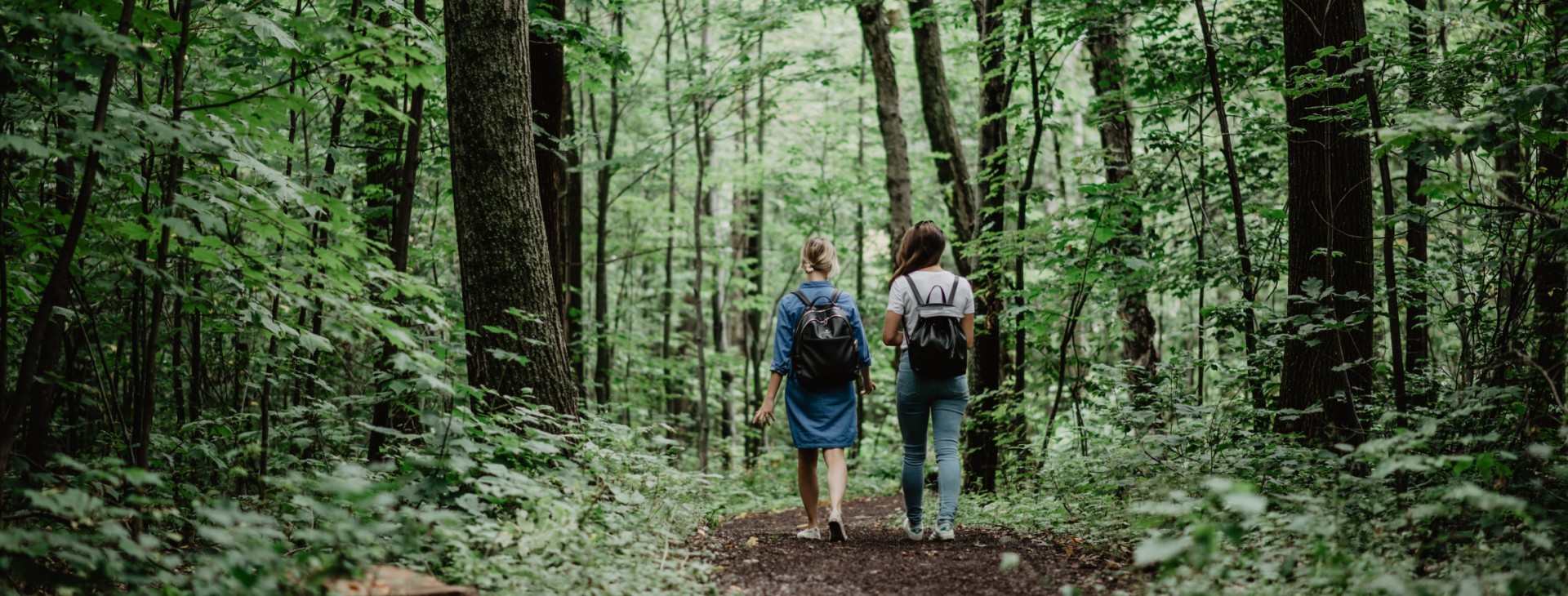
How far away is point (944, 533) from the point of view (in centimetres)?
552

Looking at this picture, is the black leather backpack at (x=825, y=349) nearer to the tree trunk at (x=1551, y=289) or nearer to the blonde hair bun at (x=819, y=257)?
the blonde hair bun at (x=819, y=257)

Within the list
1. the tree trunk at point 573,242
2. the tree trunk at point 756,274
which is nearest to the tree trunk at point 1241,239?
the tree trunk at point 573,242

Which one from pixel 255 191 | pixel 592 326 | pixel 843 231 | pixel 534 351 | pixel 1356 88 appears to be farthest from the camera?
pixel 843 231

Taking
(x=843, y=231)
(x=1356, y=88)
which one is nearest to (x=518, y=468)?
(x=1356, y=88)

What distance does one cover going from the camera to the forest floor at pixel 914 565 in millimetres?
4090

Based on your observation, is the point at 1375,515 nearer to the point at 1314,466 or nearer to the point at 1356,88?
the point at 1314,466

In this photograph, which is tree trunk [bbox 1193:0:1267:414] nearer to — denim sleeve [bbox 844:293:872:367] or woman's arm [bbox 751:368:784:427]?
denim sleeve [bbox 844:293:872:367]

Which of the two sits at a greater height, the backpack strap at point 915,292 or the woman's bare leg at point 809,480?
the backpack strap at point 915,292

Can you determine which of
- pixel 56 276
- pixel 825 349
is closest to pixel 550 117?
pixel 825 349

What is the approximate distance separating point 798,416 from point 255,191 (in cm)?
340

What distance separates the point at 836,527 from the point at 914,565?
99cm

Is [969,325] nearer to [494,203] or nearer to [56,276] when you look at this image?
[494,203]

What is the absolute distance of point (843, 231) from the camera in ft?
62.1

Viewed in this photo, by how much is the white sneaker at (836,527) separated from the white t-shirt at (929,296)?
121cm
